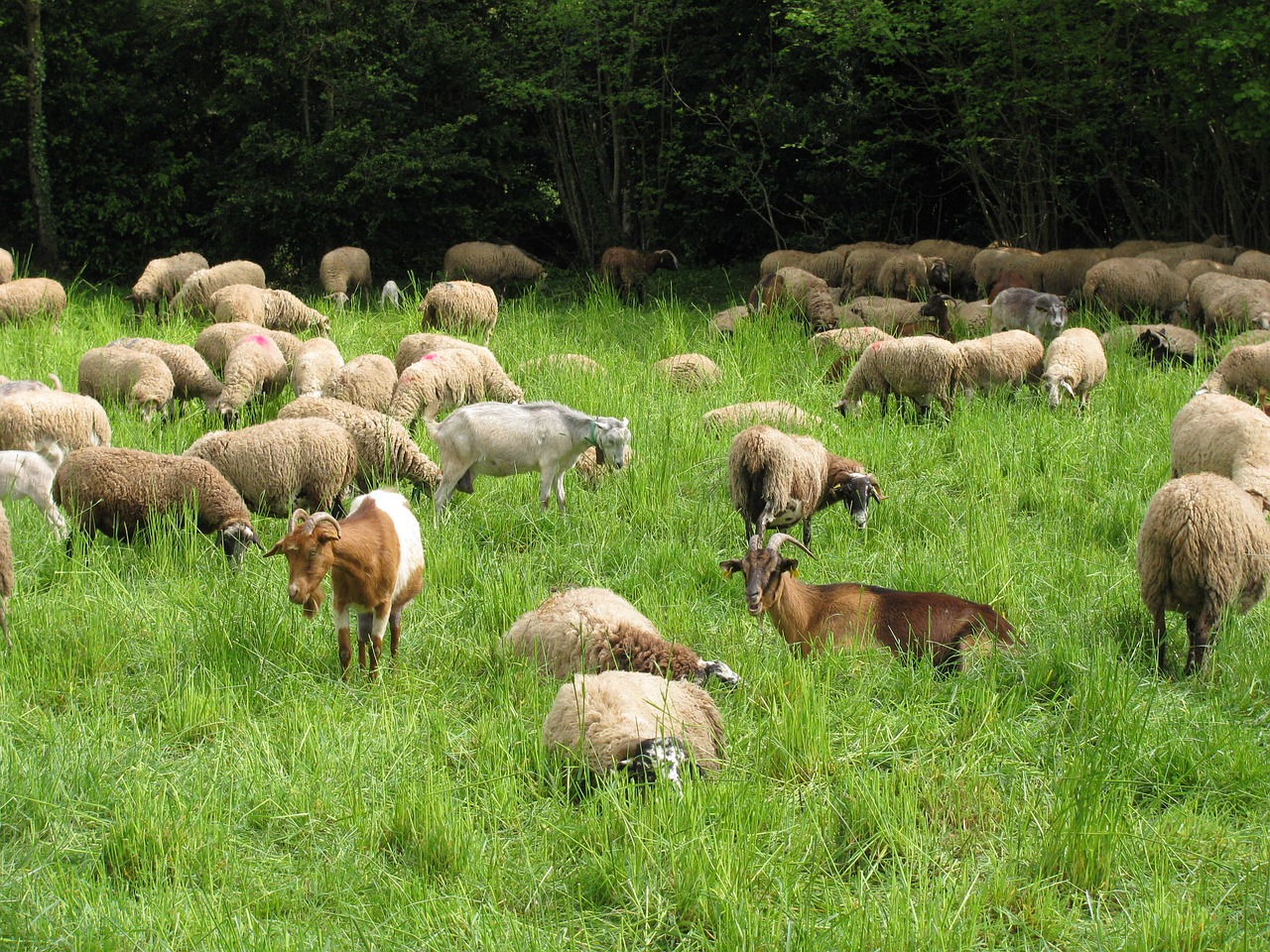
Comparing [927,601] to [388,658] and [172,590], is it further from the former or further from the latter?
[172,590]

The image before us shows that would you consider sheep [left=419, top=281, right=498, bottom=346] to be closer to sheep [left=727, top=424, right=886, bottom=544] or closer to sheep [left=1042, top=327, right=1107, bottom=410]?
sheep [left=1042, top=327, right=1107, bottom=410]

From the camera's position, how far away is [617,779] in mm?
4520

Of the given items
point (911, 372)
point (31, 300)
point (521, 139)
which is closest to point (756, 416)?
point (911, 372)

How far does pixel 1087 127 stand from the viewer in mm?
16109

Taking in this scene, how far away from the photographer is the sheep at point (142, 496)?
7371 millimetres

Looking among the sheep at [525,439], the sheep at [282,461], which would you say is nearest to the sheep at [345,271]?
the sheep at [282,461]

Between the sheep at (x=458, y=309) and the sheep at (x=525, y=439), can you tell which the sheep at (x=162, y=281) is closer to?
the sheep at (x=458, y=309)

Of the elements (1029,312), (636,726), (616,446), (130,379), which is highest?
(1029,312)

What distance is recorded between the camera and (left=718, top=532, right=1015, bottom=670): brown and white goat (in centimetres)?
584

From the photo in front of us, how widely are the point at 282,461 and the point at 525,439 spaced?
5.09 ft

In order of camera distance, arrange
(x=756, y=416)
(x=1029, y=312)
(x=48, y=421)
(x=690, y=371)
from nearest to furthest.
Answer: (x=48, y=421) → (x=756, y=416) → (x=690, y=371) → (x=1029, y=312)

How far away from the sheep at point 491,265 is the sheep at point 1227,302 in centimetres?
920

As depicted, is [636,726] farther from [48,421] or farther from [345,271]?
[345,271]

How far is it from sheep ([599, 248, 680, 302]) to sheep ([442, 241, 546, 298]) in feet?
3.73
